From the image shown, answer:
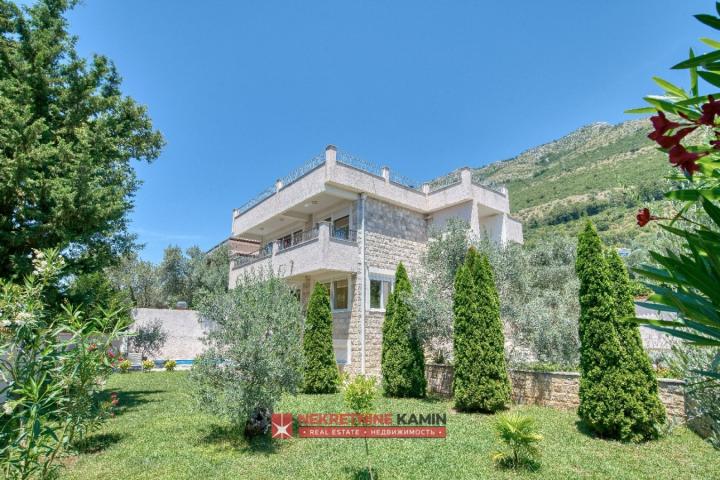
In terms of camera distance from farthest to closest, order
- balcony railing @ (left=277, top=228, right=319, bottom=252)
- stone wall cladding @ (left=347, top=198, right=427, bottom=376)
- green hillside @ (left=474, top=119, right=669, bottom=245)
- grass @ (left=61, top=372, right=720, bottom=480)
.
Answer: green hillside @ (left=474, top=119, right=669, bottom=245) < balcony railing @ (left=277, top=228, right=319, bottom=252) < stone wall cladding @ (left=347, top=198, right=427, bottom=376) < grass @ (left=61, top=372, right=720, bottom=480)

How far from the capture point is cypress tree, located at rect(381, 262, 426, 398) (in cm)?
1267

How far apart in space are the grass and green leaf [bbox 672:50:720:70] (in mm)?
6558

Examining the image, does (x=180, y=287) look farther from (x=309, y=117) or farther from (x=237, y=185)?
(x=309, y=117)

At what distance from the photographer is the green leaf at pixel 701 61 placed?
1043 mm

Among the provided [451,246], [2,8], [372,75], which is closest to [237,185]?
[372,75]

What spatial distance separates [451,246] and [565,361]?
17.2 feet

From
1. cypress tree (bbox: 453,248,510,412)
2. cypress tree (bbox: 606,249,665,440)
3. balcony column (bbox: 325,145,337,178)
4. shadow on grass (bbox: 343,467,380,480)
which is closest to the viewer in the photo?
shadow on grass (bbox: 343,467,380,480)

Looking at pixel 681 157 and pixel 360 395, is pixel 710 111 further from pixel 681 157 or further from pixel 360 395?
pixel 360 395

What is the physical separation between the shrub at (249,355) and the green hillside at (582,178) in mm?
30362

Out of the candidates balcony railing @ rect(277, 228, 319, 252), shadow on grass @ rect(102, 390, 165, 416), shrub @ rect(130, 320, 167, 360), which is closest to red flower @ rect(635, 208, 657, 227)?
shadow on grass @ rect(102, 390, 165, 416)

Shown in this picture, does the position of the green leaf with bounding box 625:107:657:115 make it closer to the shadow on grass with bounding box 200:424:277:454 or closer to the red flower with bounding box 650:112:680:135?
the red flower with bounding box 650:112:680:135

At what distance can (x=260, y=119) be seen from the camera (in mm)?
19328

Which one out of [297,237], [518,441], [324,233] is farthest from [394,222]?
[518,441]

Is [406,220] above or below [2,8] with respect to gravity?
below
